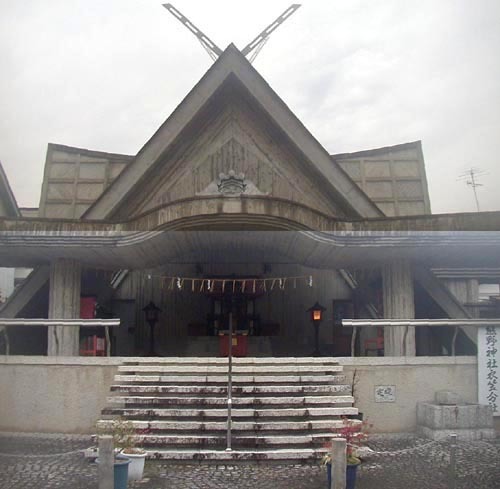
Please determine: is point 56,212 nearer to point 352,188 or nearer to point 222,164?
point 222,164

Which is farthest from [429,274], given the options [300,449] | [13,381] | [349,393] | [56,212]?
[56,212]

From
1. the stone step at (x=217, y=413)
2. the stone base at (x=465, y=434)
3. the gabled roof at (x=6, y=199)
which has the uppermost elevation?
the gabled roof at (x=6, y=199)

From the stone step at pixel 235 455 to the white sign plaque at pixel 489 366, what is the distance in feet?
16.1

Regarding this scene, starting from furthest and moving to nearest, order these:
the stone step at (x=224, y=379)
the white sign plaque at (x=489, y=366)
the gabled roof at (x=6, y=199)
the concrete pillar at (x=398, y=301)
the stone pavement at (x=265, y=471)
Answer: the gabled roof at (x=6, y=199) < the concrete pillar at (x=398, y=301) < the white sign plaque at (x=489, y=366) < the stone step at (x=224, y=379) < the stone pavement at (x=265, y=471)

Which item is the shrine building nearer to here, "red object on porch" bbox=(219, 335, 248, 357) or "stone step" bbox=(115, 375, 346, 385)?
"red object on porch" bbox=(219, 335, 248, 357)

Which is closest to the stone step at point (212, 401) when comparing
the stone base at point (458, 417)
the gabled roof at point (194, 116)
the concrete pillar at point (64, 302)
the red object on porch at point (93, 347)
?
the stone base at point (458, 417)

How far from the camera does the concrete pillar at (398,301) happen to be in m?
16.5

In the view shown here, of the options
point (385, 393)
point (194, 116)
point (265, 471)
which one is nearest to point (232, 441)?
point (265, 471)

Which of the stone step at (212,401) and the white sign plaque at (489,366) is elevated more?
the white sign plaque at (489,366)

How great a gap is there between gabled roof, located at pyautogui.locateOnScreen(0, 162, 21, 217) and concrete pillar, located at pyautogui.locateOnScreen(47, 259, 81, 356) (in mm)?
9063

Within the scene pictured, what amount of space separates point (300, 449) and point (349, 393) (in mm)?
2557

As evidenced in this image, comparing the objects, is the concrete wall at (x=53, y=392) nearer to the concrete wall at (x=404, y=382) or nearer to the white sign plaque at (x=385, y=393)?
the concrete wall at (x=404, y=382)

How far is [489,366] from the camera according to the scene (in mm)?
13867

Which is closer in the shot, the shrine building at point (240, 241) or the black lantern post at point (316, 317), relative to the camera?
the shrine building at point (240, 241)
